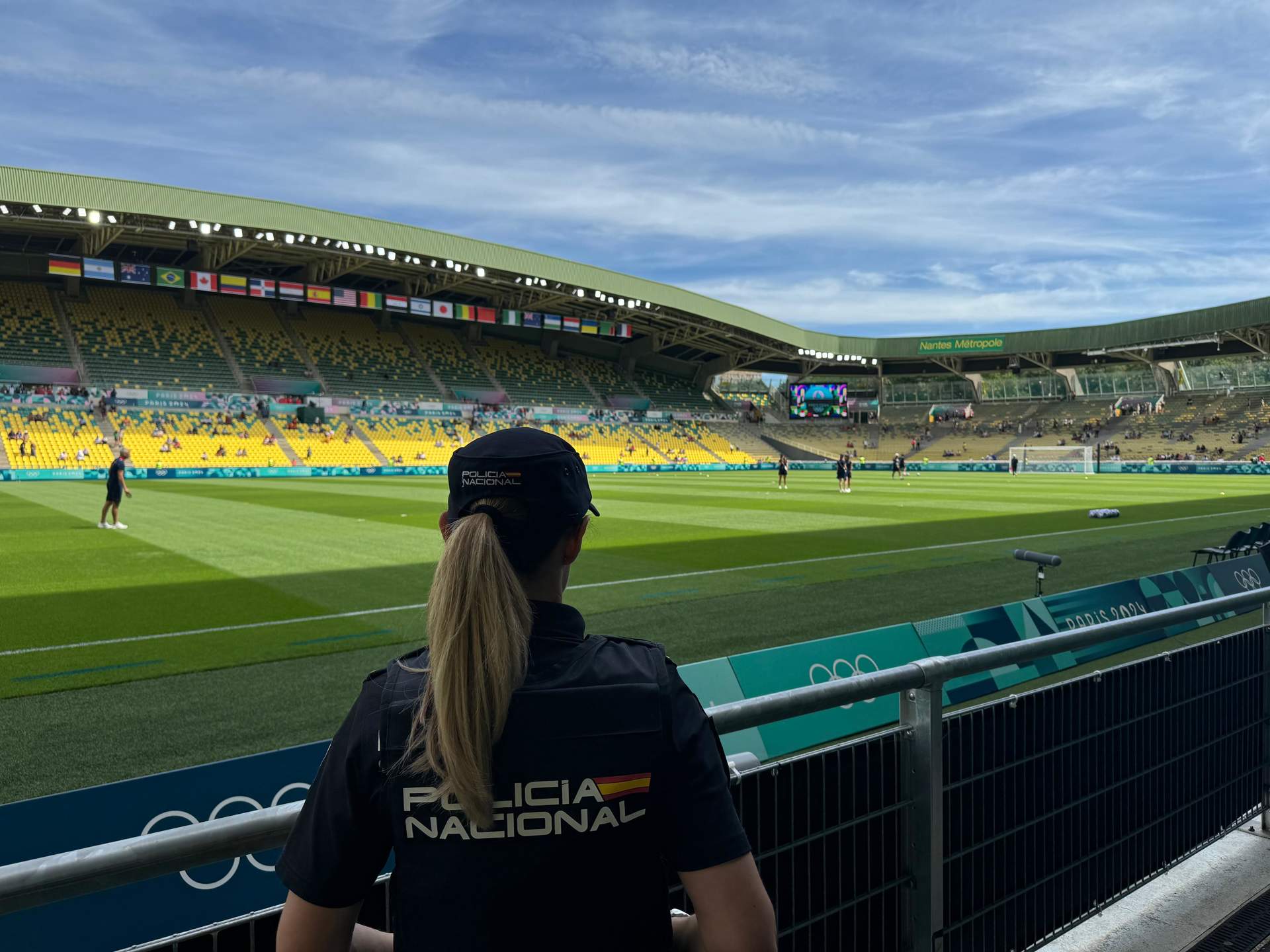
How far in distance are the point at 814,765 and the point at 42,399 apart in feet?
196

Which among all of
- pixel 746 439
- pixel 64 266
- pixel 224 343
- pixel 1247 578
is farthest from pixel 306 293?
pixel 1247 578

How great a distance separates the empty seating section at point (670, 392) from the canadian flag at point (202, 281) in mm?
36948

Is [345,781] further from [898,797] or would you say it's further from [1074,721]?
[1074,721]

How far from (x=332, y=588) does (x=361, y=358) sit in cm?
5762

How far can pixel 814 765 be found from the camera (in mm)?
2760

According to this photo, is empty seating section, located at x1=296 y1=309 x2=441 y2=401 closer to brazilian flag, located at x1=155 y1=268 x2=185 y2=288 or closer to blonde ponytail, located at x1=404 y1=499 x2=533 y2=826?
brazilian flag, located at x1=155 y1=268 x2=185 y2=288

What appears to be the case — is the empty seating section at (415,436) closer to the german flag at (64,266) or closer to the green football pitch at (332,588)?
the german flag at (64,266)

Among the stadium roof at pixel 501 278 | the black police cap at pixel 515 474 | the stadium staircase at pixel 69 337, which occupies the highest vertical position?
the stadium roof at pixel 501 278

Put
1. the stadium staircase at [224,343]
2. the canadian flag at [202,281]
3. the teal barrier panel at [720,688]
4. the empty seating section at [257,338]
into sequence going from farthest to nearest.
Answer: the empty seating section at [257,338]
the stadium staircase at [224,343]
the canadian flag at [202,281]
the teal barrier panel at [720,688]

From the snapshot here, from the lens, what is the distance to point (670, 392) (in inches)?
3278

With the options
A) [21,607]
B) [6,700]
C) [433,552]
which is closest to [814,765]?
[6,700]

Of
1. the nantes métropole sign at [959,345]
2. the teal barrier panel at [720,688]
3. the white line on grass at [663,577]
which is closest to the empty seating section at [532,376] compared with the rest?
the nantes métropole sign at [959,345]

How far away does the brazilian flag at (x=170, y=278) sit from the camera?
54594 mm

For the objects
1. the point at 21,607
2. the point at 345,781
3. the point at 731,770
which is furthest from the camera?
the point at 21,607
